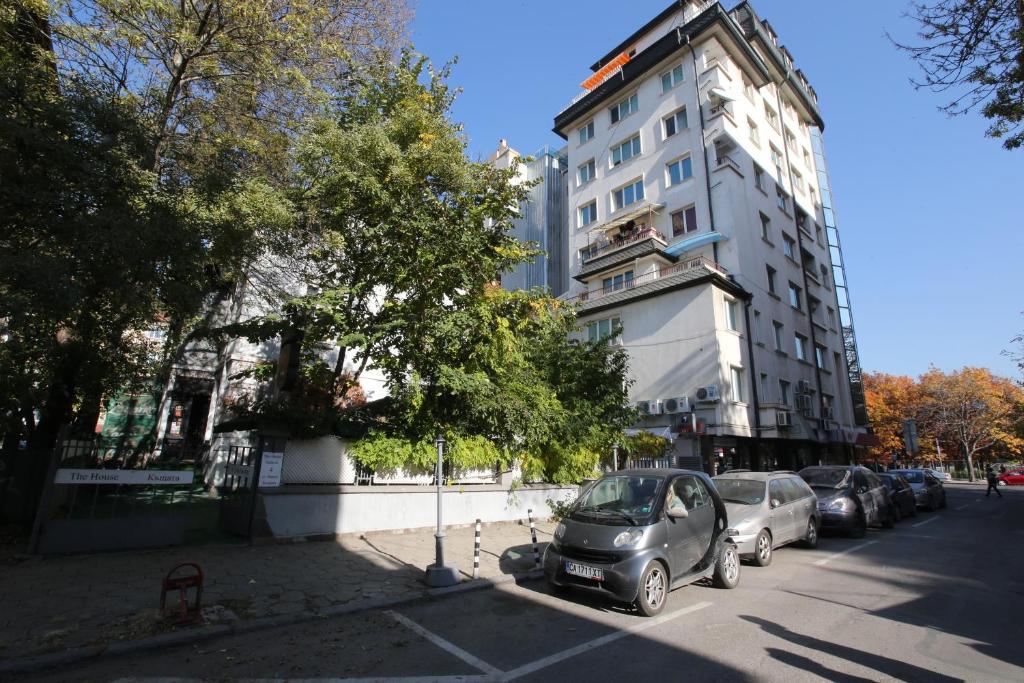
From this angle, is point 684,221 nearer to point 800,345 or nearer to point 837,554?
point 800,345

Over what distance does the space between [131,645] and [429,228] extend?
7660 mm

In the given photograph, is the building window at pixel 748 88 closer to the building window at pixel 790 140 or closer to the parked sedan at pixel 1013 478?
the building window at pixel 790 140

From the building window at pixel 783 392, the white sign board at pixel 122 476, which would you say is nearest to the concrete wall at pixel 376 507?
the white sign board at pixel 122 476

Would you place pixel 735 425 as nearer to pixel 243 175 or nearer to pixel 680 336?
pixel 680 336

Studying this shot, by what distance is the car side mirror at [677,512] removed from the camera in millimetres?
6527

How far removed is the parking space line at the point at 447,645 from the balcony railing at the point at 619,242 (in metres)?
23.2

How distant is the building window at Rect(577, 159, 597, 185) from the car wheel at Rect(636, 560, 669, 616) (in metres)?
29.8

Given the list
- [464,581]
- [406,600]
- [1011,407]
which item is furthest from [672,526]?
[1011,407]

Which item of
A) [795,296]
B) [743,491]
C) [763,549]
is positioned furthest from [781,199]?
[763,549]

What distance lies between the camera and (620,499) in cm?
702

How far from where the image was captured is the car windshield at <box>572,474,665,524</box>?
6.57m

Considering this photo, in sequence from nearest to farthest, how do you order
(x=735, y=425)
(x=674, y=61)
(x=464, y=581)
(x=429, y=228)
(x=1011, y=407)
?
(x=464, y=581)
(x=429, y=228)
(x=735, y=425)
(x=674, y=61)
(x=1011, y=407)

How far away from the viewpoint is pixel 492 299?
35.4ft

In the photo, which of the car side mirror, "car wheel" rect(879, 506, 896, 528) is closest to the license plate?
the car side mirror
